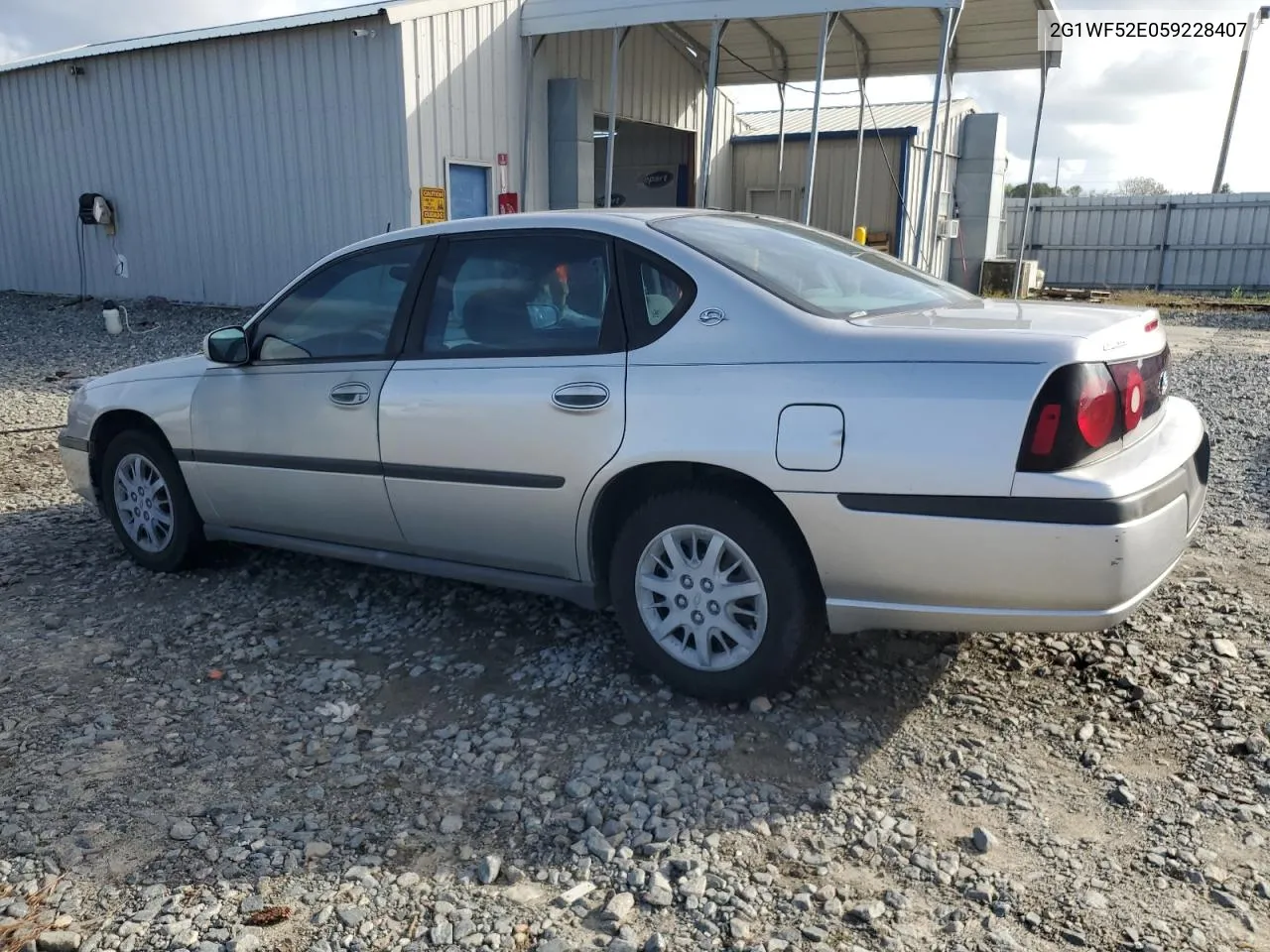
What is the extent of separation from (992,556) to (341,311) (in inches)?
107

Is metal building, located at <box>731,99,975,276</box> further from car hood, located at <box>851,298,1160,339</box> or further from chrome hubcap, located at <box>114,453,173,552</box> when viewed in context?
car hood, located at <box>851,298,1160,339</box>

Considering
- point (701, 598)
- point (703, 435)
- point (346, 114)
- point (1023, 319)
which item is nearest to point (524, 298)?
point (703, 435)

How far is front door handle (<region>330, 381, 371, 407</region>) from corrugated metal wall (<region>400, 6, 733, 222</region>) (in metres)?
9.50

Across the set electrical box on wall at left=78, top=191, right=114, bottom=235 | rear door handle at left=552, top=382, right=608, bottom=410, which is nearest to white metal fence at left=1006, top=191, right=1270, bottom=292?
electrical box on wall at left=78, top=191, right=114, bottom=235

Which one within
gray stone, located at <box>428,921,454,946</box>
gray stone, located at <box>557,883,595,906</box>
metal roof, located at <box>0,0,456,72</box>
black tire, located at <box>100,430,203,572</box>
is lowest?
gray stone, located at <box>428,921,454,946</box>

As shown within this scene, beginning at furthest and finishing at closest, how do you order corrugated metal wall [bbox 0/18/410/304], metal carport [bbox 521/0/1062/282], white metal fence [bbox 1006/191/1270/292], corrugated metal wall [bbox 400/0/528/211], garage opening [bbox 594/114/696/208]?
white metal fence [bbox 1006/191/1270/292]
garage opening [bbox 594/114/696/208]
corrugated metal wall [bbox 0/18/410/304]
corrugated metal wall [bbox 400/0/528/211]
metal carport [bbox 521/0/1062/282]

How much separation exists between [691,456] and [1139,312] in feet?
5.33

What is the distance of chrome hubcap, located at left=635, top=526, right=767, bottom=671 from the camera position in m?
3.20

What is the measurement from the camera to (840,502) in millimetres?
2926

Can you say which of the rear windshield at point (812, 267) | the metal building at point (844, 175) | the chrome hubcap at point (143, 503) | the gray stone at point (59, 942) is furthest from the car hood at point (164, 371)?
the metal building at point (844, 175)

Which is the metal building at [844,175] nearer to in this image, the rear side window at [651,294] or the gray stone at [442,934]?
the rear side window at [651,294]

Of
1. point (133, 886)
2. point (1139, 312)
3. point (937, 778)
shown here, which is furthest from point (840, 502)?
point (133, 886)

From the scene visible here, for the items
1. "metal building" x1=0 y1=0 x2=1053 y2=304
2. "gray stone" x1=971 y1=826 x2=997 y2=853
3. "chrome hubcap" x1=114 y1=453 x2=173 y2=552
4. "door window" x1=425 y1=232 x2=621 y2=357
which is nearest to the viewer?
"gray stone" x1=971 y1=826 x2=997 y2=853

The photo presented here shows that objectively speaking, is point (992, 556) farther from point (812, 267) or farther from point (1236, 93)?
point (1236, 93)
